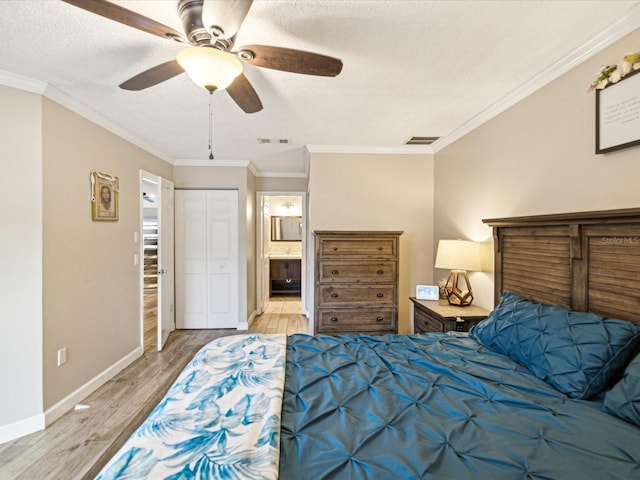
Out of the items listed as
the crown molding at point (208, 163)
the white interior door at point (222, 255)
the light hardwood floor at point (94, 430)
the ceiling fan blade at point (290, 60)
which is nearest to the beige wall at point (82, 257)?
the light hardwood floor at point (94, 430)

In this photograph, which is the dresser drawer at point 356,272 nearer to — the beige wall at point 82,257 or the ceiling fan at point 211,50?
the ceiling fan at point 211,50

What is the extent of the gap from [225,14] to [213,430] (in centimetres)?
149

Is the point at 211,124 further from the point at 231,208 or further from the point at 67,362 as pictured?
the point at 67,362

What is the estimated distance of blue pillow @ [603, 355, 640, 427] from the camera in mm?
1038

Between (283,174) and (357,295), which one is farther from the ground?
(283,174)

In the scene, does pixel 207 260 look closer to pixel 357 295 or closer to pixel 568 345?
pixel 357 295

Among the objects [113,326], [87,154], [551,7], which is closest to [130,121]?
[87,154]

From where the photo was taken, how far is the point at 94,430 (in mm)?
2186

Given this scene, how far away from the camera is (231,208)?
4.41m

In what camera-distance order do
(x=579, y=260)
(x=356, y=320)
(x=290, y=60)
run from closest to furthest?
(x=290, y=60), (x=579, y=260), (x=356, y=320)

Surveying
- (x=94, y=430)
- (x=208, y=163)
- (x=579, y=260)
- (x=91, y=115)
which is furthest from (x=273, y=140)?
(x=94, y=430)

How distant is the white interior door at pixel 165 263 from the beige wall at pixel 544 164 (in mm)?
3498

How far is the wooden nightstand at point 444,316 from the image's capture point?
7.75 feet

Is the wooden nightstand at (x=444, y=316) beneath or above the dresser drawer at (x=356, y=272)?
beneath
